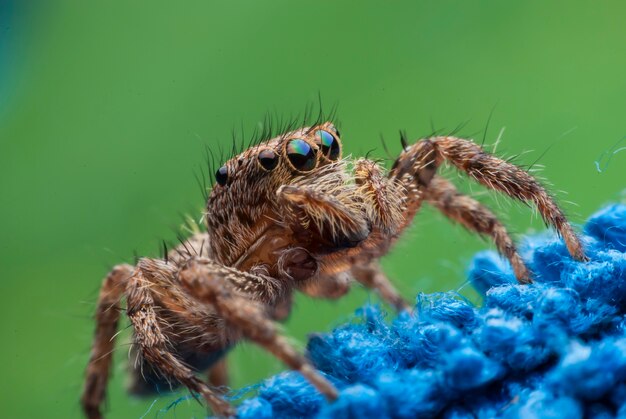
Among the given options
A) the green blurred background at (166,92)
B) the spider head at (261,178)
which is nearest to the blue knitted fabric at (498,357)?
the spider head at (261,178)

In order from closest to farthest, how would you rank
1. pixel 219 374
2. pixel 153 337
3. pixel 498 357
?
pixel 498 357, pixel 153 337, pixel 219 374

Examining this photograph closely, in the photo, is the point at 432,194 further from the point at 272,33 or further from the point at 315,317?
the point at 272,33

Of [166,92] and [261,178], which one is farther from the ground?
[166,92]

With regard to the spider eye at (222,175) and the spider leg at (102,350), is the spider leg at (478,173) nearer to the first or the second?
the spider eye at (222,175)

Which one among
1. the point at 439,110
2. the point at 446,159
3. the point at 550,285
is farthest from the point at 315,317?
the point at 550,285

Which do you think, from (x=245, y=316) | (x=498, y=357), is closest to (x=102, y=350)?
(x=245, y=316)

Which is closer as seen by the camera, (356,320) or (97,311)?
(356,320)

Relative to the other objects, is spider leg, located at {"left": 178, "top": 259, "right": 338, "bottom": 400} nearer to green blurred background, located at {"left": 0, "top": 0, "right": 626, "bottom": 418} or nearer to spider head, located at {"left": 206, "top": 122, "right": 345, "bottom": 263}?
spider head, located at {"left": 206, "top": 122, "right": 345, "bottom": 263}

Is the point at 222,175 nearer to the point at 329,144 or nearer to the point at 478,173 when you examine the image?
the point at 329,144
